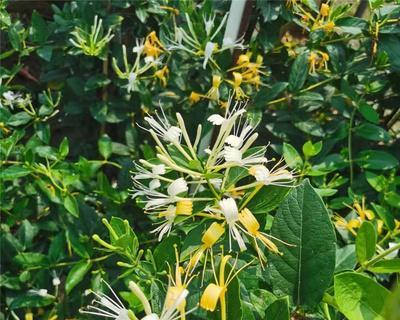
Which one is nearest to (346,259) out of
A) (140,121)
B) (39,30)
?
(140,121)

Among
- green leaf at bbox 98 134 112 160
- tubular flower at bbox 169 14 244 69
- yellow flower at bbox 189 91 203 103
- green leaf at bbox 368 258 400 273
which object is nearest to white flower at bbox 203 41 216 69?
tubular flower at bbox 169 14 244 69

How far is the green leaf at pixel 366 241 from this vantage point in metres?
0.66

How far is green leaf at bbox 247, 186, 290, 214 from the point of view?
0.68m

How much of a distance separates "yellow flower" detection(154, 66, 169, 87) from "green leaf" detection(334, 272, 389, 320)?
753 mm

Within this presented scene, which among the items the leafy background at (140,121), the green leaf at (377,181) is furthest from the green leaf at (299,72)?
the green leaf at (377,181)

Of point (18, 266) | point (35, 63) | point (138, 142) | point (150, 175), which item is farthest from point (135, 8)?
point (150, 175)

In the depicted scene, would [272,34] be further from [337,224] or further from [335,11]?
[337,224]

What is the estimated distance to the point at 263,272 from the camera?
28.2 inches

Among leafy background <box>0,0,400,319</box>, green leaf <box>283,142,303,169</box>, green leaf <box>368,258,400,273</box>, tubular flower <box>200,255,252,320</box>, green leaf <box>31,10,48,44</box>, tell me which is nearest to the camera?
tubular flower <box>200,255,252,320</box>

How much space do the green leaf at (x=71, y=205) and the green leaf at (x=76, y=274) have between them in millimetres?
97

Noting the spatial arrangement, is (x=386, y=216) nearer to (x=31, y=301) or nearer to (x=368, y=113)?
(x=368, y=113)

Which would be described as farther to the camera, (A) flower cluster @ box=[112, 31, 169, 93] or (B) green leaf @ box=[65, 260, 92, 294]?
(A) flower cluster @ box=[112, 31, 169, 93]

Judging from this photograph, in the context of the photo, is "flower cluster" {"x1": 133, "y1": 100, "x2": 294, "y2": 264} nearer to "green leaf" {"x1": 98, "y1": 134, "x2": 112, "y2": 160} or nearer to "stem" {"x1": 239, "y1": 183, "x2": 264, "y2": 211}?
"stem" {"x1": 239, "y1": 183, "x2": 264, "y2": 211}

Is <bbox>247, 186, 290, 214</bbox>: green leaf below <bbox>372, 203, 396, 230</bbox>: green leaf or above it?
above
